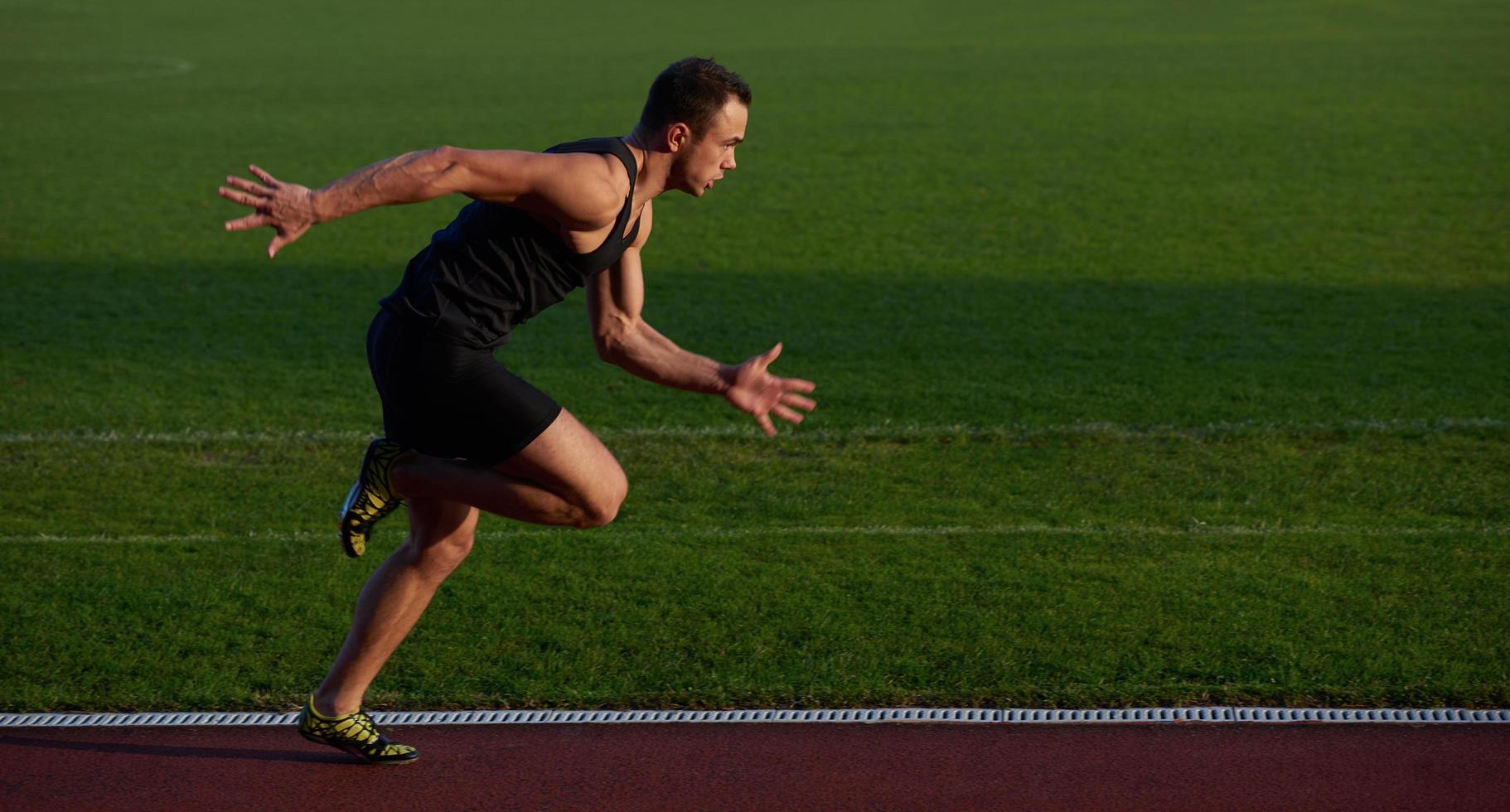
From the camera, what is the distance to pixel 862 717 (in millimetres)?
4879

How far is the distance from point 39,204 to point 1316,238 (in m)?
12.3

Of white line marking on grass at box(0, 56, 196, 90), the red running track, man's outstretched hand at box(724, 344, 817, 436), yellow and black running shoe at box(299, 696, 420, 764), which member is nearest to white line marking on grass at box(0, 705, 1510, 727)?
the red running track

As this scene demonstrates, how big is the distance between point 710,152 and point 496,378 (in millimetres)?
848

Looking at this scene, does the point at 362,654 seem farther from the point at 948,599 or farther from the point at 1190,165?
the point at 1190,165

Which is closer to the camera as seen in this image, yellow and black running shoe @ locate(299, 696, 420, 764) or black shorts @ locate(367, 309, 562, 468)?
black shorts @ locate(367, 309, 562, 468)

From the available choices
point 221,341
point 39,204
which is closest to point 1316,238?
point 221,341

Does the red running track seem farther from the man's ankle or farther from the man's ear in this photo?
the man's ear

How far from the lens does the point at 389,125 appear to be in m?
21.5

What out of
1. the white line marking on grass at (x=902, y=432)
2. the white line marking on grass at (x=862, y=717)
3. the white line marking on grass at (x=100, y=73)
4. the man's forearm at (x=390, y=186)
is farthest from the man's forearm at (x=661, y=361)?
the white line marking on grass at (x=100, y=73)

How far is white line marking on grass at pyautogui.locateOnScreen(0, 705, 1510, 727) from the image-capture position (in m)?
4.81

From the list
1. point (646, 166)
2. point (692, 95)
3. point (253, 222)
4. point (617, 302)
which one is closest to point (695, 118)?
point (692, 95)

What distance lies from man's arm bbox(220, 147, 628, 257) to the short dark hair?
0.30 metres

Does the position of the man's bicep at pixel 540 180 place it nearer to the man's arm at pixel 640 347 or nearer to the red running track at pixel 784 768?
the man's arm at pixel 640 347

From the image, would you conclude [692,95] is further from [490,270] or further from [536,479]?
[536,479]
